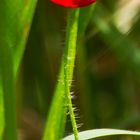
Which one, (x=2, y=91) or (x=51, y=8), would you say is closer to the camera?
(x=2, y=91)

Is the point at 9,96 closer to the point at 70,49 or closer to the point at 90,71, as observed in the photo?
the point at 70,49

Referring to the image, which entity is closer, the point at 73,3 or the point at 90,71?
the point at 73,3

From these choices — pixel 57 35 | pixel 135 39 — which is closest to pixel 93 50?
pixel 57 35

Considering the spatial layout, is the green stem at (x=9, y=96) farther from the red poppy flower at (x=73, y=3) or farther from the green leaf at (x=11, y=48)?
the red poppy flower at (x=73, y=3)

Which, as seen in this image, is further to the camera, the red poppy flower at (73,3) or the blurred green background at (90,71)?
the blurred green background at (90,71)

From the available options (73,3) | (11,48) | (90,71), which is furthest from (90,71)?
(73,3)

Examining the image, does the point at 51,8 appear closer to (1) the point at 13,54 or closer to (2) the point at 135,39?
(2) the point at 135,39

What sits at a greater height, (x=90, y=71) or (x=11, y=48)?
(x=90, y=71)

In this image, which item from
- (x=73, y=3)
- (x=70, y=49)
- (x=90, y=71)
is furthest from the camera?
(x=90, y=71)

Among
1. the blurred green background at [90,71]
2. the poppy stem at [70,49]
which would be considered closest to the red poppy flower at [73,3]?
the poppy stem at [70,49]
